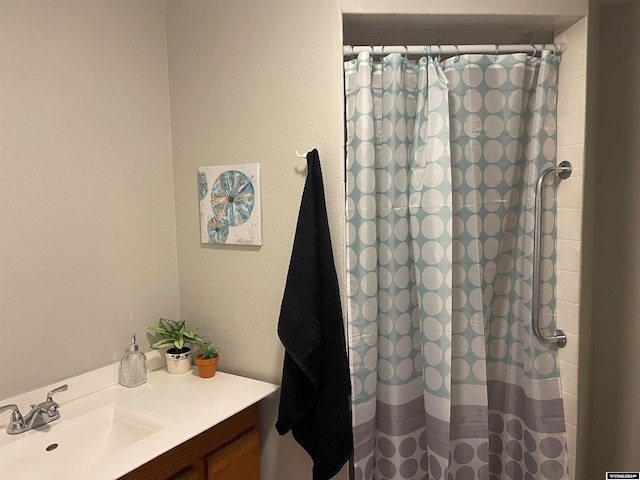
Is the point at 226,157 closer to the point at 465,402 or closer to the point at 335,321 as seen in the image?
the point at 335,321

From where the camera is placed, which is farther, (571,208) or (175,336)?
(175,336)

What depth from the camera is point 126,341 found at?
1.78 meters

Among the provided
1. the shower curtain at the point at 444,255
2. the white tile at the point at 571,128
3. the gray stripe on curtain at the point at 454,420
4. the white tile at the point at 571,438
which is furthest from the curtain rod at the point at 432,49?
the white tile at the point at 571,438

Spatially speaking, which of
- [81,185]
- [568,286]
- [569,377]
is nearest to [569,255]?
[568,286]

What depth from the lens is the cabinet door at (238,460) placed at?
Answer: 1.46 m

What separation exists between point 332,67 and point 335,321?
2.90 feet

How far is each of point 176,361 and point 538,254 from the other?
148cm

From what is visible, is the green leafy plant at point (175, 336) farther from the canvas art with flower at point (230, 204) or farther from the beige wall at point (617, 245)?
the beige wall at point (617, 245)

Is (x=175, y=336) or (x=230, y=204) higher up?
(x=230, y=204)

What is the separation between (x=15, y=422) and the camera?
1370 mm

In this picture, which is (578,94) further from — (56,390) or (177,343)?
(56,390)

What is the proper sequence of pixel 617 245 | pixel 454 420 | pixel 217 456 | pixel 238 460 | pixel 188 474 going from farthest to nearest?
pixel 617 245 → pixel 454 420 → pixel 238 460 → pixel 217 456 → pixel 188 474

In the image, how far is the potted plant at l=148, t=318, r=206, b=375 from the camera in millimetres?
1821

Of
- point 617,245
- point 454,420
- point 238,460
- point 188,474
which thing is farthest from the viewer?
point 617,245
